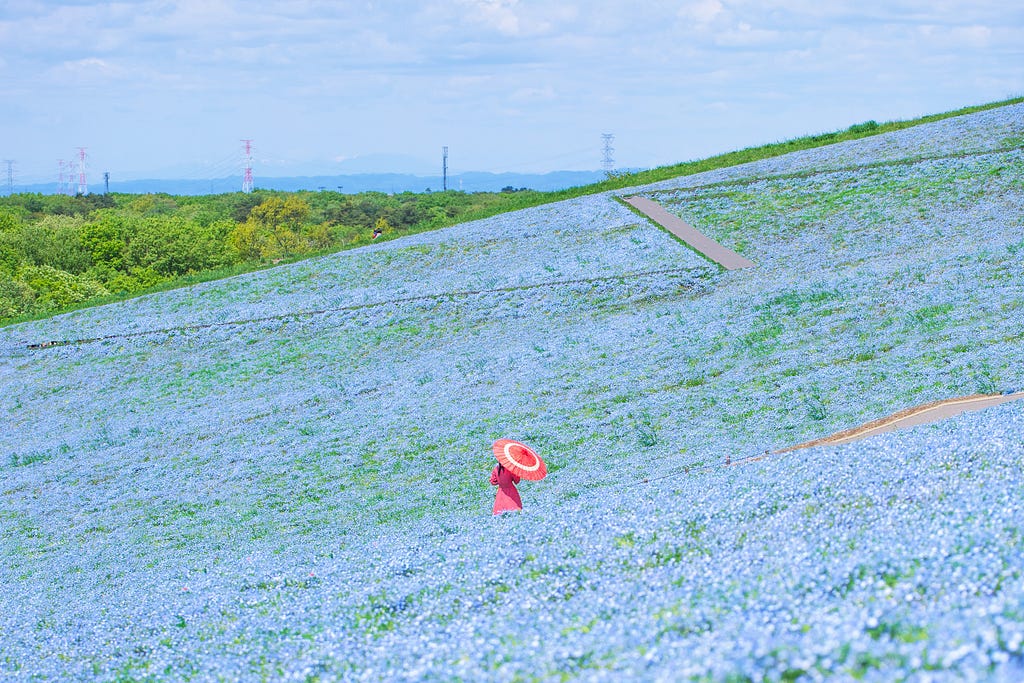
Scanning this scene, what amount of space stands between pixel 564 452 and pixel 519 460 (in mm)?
3762

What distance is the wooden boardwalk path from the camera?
31500mm

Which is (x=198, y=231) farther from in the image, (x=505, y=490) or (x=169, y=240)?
(x=505, y=490)

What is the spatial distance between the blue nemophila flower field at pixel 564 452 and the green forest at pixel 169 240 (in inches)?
450

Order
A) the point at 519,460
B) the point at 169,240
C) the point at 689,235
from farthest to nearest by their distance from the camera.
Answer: the point at 169,240 → the point at 689,235 → the point at 519,460

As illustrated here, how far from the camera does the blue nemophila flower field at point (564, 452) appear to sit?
29.5ft

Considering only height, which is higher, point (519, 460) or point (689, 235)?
point (689, 235)

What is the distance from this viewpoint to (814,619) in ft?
26.1

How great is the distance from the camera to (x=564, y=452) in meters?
19.0

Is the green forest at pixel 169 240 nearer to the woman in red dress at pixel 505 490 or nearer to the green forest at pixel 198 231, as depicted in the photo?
the green forest at pixel 198 231

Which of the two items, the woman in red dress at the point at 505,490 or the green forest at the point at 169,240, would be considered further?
the green forest at the point at 169,240

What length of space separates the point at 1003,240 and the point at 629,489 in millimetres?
18600

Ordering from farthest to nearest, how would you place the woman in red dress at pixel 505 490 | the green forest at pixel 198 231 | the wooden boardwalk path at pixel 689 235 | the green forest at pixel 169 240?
the green forest at pixel 169 240
the green forest at pixel 198 231
the wooden boardwalk path at pixel 689 235
the woman in red dress at pixel 505 490

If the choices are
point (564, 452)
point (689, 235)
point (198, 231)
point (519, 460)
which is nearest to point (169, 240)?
point (198, 231)

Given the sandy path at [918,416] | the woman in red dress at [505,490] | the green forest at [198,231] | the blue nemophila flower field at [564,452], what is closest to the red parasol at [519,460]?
the woman in red dress at [505,490]
